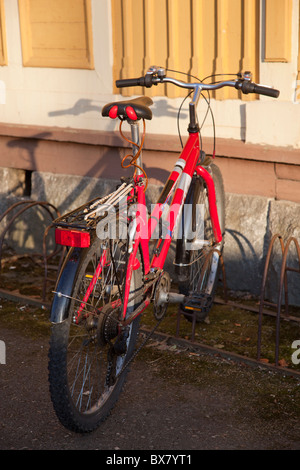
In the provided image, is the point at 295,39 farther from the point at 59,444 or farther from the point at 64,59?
the point at 59,444

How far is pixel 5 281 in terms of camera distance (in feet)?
22.1

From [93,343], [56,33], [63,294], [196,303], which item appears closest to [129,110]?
[63,294]

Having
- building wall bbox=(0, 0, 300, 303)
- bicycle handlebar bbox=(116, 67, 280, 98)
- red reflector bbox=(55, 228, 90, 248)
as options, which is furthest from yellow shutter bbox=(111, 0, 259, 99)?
red reflector bbox=(55, 228, 90, 248)

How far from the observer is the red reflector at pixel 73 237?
3707mm

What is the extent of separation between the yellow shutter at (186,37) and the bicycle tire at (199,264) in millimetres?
1007

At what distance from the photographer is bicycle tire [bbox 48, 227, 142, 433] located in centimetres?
375

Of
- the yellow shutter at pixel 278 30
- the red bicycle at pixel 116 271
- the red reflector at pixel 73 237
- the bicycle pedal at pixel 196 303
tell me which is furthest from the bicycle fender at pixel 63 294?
the yellow shutter at pixel 278 30

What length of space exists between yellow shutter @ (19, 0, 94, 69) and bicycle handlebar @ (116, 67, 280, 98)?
193cm

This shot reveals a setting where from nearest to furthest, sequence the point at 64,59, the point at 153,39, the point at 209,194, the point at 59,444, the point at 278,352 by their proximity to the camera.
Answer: the point at 59,444
the point at 278,352
the point at 209,194
the point at 153,39
the point at 64,59

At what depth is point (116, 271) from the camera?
4148 millimetres

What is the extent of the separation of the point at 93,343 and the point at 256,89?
199 centimetres

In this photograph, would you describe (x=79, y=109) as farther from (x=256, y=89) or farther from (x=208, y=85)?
(x=256, y=89)
